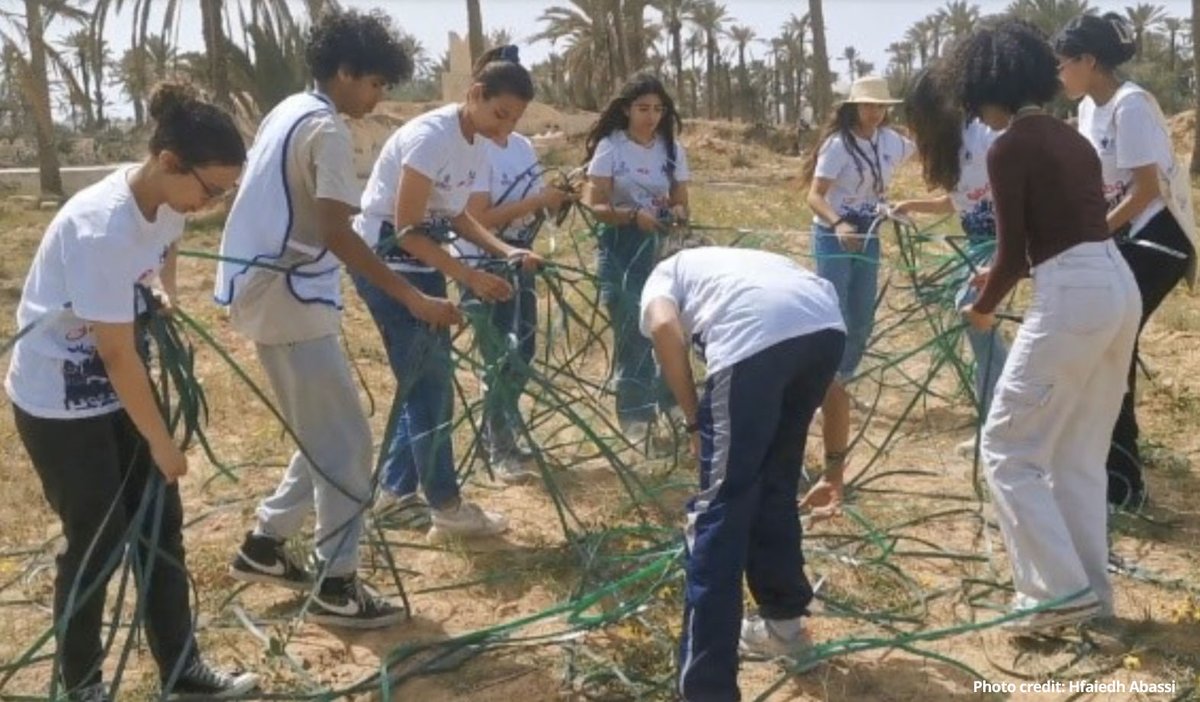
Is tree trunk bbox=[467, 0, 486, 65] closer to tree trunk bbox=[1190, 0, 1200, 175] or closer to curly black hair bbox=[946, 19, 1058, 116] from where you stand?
tree trunk bbox=[1190, 0, 1200, 175]

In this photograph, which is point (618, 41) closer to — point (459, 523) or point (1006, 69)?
point (459, 523)

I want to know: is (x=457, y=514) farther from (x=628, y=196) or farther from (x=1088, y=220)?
Answer: (x=1088, y=220)

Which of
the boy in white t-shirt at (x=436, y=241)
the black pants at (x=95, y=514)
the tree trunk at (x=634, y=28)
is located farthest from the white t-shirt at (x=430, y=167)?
the tree trunk at (x=634, y=28)

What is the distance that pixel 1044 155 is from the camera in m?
→ 2.95

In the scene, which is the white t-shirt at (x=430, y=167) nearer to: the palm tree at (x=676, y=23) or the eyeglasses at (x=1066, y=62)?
the eyeglasses at (x=1066, y=62)

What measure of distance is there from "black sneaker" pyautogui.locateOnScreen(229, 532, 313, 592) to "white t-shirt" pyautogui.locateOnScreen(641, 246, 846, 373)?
1.27 metres

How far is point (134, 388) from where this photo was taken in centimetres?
251

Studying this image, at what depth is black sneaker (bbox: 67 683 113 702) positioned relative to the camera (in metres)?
2.77

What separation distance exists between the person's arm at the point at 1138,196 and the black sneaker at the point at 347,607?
2266mm

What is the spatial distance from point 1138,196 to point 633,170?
1735 mm

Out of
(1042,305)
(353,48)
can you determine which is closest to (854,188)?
(1042,305)

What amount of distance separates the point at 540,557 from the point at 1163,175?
2.08 m

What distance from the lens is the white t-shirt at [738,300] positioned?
262cm

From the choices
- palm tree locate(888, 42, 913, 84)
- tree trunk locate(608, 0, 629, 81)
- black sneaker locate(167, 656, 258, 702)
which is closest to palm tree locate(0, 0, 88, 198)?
tree trunk locate(608, 0, 629, 81)
